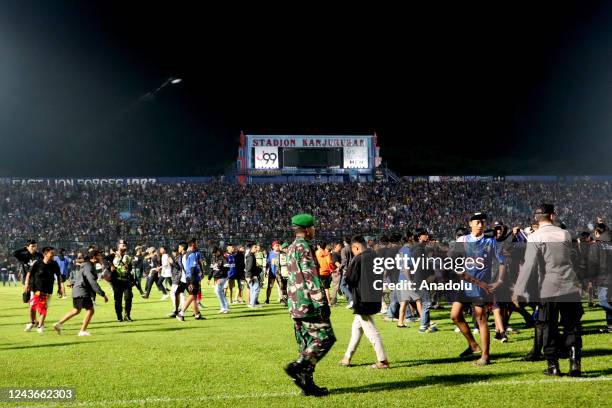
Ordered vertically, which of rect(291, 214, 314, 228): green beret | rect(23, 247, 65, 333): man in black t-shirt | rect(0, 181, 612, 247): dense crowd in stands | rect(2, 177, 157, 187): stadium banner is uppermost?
rect(2, 177, 157, 187): stadium banner

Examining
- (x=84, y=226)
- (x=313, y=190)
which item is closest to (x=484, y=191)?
(x=313, y=190)

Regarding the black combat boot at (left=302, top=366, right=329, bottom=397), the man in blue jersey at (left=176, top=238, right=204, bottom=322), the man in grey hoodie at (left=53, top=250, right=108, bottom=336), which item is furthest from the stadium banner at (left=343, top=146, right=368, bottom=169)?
the black combat boot at (left=302, top=366, right=329, bottom=397)

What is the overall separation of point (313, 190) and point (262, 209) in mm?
6495

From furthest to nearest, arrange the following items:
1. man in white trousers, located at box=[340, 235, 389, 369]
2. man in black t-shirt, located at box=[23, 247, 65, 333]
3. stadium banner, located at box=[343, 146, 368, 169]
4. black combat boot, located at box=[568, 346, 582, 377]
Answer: stadium banner, located at box=[343, 146, 368, 169] → man in black t-shirt, located at box=[23, 247, 65, 333] → man in white trousers, located at box=[340, 235, 389, 369] → black combat boot, located at box=[568, 346, 582, 377]

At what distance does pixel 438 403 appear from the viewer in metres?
8.06

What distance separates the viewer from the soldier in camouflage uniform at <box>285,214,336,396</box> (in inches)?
330

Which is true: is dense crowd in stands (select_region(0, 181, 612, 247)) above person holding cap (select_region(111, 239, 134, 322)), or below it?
above

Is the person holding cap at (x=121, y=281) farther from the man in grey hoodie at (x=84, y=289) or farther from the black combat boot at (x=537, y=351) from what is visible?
the black combat boot at (x=537, y=351)

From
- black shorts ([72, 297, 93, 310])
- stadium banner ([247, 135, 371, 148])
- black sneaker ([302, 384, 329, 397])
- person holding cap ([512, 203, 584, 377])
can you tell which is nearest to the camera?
black sneaker ([302, 384, 329, 397])

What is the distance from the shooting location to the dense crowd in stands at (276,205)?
6219 centimetres

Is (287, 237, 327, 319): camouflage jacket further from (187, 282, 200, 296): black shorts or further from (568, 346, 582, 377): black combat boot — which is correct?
(187, 282, 200, 296): black shorts

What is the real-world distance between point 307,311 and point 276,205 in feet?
193

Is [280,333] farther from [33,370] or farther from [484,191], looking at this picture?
[484,191]

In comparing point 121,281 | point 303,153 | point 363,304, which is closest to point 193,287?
point 121,281
